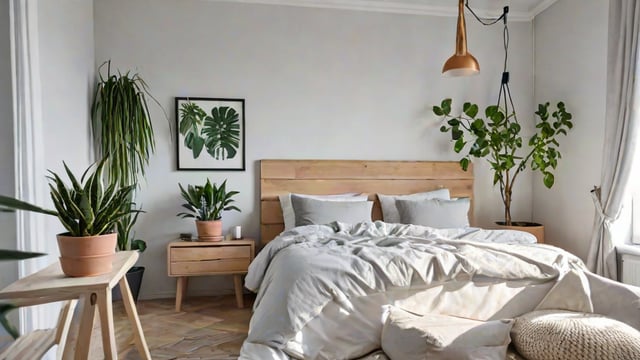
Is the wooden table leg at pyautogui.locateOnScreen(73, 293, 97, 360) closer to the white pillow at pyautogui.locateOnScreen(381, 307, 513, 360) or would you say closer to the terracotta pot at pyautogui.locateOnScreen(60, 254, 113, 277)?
the terracotta pot at pyautogui.locateOnScreen(60, 254, 113, 277)

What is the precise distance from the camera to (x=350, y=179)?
404 cm

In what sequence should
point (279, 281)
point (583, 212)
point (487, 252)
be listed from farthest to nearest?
1. point (583, 212)
2. point (487, 252)
3. point (279, 281)

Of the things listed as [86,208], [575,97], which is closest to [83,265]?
[86,208]

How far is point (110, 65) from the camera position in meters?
3.72

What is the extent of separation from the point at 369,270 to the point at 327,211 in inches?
53.3

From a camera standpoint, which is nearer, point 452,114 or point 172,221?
point 172,221

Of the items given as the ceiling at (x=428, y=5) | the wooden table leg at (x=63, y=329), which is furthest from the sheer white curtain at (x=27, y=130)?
the ceiling at (x=428, y=5)

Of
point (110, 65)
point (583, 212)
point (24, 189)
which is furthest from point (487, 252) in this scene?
point (110, 65)

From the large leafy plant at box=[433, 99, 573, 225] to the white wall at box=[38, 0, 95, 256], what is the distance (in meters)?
3.09

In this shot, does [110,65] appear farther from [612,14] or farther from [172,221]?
[612,14]

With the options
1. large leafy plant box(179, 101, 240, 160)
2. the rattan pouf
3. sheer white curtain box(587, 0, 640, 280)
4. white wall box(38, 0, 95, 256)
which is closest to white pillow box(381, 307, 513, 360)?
the rattan pouf

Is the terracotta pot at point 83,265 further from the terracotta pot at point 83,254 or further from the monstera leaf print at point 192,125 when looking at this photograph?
the monstera leaf print at point 192,125

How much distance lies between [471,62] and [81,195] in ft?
8.46

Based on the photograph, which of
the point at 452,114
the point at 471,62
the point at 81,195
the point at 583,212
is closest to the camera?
the point at 81,195
